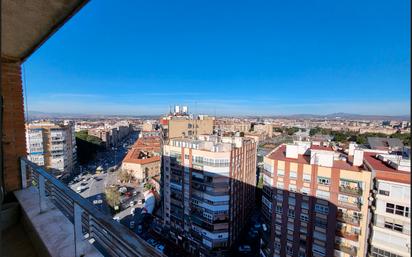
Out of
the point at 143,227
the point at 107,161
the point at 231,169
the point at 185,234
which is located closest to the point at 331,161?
the point at 231,169

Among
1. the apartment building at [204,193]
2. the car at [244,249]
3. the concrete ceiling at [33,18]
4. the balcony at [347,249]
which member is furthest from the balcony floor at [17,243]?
the car at [244,249]

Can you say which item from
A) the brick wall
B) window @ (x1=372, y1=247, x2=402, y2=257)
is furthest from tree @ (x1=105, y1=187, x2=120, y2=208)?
window @ (x1=372, y1=247, x2=402, y2=257)

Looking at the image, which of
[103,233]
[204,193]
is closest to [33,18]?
[103,233]

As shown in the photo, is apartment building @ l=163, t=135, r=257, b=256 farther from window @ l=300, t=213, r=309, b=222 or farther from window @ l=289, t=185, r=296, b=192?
window @ l=300, t=213, r=309, b=222

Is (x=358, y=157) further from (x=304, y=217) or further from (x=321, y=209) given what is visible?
(x=304, y=217)

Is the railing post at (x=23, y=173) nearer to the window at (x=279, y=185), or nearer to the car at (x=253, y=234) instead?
the window at (x=279, y=185)

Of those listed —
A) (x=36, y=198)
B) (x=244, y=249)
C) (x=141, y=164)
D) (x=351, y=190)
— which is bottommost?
(x=244, y=249)
